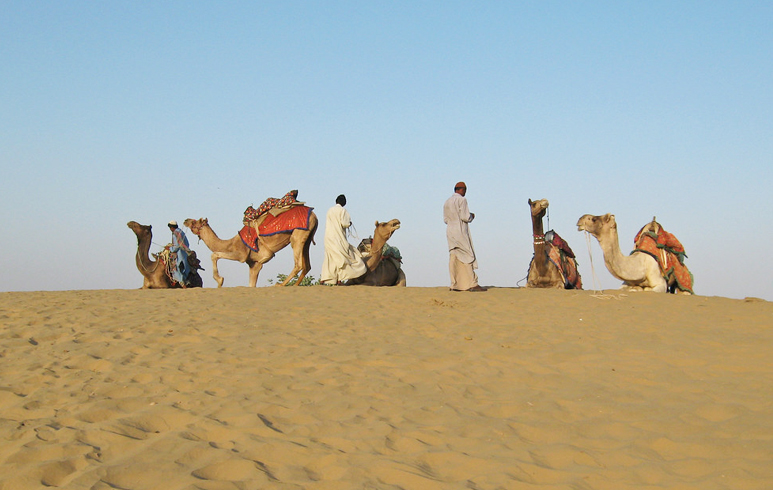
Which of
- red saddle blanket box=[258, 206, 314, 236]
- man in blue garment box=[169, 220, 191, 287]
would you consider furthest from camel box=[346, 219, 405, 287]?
man in blue garment box=[169, 220, 191, 287]

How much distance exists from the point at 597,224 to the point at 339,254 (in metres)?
5.15

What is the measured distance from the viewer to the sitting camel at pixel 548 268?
12.7 m

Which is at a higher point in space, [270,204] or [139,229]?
[270,204]

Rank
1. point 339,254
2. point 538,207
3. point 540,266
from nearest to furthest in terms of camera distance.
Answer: point 538,207, point 540,266, point 339,254

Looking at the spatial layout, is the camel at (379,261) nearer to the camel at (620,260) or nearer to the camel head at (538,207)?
the camel head at (538,207)

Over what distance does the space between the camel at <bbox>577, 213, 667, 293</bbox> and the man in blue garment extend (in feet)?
28.6

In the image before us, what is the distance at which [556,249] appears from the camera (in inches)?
519

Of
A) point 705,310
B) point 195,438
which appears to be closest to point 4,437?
point 195,438

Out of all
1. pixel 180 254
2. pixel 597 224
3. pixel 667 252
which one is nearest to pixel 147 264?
pixel 180 254

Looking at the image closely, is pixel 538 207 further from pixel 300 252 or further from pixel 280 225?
pixel 280 225

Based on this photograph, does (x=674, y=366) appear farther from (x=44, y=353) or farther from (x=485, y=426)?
(x=44, y=353)

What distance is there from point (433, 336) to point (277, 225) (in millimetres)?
7071

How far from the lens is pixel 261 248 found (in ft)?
47.0

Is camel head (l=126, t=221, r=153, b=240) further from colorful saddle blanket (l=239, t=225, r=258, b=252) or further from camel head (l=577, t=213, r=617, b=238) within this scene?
camel head (l=577, t=213, r=617, b=238)
